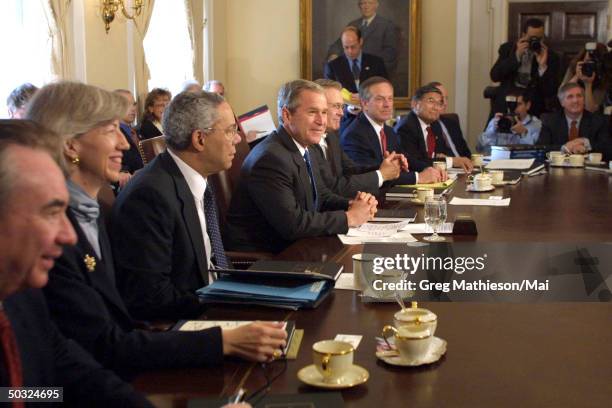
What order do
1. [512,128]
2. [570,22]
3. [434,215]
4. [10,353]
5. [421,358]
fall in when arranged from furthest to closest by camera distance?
[570,22], [512,128], [434,215], [421,358], [10,353]

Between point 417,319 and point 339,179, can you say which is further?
point 339,179

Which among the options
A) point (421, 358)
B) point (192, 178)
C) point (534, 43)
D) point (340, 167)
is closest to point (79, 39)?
point (340, 167)

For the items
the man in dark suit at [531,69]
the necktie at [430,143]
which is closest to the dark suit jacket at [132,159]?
the necktie at [430,143]

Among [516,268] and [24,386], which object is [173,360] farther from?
[516,268]

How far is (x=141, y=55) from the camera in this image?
7.68 meters

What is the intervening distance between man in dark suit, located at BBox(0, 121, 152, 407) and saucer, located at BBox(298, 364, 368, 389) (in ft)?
1.04

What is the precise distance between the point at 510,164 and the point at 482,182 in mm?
1368

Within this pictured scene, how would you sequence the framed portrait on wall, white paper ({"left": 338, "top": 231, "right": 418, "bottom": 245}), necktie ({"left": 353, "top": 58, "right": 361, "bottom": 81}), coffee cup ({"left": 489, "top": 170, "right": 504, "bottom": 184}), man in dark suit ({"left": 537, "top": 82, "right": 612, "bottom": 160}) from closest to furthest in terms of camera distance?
Answer: 1. white paper ({"left": 338, "top": 231, "right": 418, "bottom": 245})
2. coffee cup ({"left": 489, "top": 170, "right": 504, "bottom": 184})
3. man in dark suit ({"left": 537, "top": 82, "right": 612, "bottom": 160})
4. necktie ({"left": 353, "top": 58, "right": 361, "bottom": 81})
5. the framed portrait on wall

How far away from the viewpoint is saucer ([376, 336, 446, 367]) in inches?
68.4

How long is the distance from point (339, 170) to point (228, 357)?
3.31 m

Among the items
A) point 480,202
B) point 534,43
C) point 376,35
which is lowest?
point 480,202

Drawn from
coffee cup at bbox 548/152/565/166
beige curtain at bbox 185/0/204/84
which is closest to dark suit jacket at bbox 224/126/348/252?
coffee cup at bbox 548/152/565/166

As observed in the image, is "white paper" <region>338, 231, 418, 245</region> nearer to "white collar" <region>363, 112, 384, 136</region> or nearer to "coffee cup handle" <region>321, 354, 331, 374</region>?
"coffee cup handle" <region>321, 354, 331, 374</region>

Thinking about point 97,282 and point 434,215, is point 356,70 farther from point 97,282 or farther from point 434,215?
point 97,282
